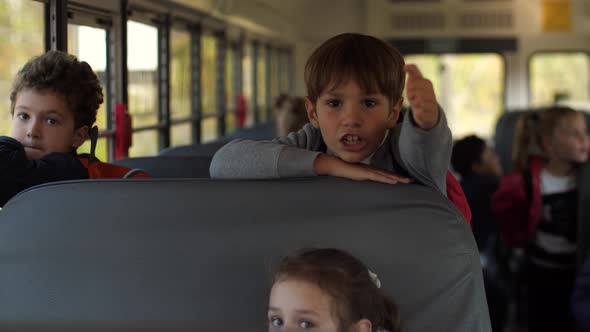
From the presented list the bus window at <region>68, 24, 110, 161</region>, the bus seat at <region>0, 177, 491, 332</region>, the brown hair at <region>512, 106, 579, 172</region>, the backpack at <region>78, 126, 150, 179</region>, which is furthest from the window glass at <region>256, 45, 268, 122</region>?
the bus seat at <region>0, 177, 491, 332</region>

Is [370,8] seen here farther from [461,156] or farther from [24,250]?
[24,250]

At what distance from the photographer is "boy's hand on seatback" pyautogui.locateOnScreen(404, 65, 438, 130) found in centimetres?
175

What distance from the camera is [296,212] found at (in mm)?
1878

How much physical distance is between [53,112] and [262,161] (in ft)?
2.28

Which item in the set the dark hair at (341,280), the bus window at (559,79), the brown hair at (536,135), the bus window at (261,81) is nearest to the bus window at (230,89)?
the bus window at (261,81)

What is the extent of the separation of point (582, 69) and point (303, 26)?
306 centimetres

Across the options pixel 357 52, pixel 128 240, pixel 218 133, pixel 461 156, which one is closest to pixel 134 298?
Result: pixel 128 240

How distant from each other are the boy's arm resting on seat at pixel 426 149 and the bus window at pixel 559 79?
781 centimetres

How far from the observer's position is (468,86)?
9.44 meters

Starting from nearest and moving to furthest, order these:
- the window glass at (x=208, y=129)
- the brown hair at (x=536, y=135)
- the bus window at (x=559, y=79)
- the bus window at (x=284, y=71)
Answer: the brown hair at (x=536, y=135)
the window glass at (x=208, y=129)
the bus window at (x=559, y=79)
the bus window at (x=284, y=71)

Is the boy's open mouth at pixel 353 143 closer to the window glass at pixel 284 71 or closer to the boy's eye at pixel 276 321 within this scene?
the boy's eye at pixel 276 321

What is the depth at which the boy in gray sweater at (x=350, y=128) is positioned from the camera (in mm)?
A: 1997

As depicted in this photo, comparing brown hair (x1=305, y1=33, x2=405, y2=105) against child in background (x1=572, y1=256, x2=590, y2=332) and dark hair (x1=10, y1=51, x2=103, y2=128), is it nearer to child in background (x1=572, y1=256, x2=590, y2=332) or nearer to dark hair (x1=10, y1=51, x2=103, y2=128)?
dark hair (x1=10, y1=51, x2=103, y2=128)

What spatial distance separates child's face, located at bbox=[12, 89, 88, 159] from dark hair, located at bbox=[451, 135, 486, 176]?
2.87 m
